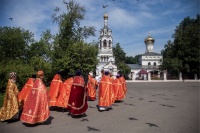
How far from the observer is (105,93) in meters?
10.2

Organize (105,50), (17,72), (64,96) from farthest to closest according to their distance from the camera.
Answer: (105,50), (17,72), (64,96)

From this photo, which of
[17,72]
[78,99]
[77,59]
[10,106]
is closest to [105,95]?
[78,99]

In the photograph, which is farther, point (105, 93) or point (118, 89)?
point (118, 89)

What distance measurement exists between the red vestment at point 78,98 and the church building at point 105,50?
5757 cm

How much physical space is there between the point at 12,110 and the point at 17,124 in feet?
1.79

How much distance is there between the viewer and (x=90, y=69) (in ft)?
101

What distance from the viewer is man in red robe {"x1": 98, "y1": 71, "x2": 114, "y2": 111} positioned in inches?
392

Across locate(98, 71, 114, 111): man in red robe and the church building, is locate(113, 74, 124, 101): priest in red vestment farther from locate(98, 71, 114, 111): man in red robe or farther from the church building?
the church building

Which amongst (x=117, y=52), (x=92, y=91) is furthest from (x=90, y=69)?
(x=117, y=52)

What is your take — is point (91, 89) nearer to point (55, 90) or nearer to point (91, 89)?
point (91, 89)

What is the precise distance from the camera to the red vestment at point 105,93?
9.99 m

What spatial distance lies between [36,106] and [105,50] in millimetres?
62492

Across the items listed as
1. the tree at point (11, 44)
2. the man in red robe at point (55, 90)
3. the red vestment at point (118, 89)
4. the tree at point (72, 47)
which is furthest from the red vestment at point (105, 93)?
the tree at point (11, 44)

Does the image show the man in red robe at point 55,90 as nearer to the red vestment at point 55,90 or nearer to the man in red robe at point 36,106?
the red vestment at point 55,90
